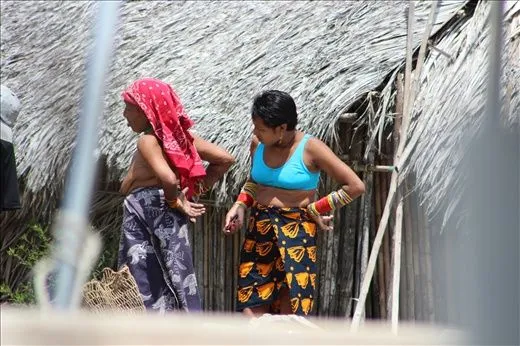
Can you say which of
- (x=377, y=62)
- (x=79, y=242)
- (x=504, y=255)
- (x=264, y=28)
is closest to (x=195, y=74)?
(x=264, y=28)

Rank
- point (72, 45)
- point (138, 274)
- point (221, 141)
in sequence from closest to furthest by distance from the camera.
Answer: point (138, 274)
point (221, 141)
point (72, 45)

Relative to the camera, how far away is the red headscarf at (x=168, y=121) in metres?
4.69

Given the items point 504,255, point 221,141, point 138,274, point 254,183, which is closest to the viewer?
point 504,255

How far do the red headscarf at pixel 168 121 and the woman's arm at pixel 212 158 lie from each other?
0.16 m

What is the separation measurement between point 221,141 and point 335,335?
4.20 meters

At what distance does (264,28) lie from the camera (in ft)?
22.9

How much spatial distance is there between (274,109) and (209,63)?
7.20 ft

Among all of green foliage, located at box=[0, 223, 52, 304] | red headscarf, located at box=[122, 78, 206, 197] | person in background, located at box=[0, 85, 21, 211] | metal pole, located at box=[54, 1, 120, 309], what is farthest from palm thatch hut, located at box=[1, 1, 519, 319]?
metal pole, located at box=[54, 1, 120, 309]

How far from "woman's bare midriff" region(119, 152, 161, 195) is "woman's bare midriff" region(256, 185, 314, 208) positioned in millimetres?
529

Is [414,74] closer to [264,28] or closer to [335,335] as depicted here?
[264,28]

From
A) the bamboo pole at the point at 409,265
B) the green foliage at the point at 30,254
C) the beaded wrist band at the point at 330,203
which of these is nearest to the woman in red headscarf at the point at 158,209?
the beaded wrist band at the point at 330,203

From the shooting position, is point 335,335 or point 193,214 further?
point 193,214

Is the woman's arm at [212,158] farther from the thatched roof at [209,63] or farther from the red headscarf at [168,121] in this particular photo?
the thatched roof at [209,63]

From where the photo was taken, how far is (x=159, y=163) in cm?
459
